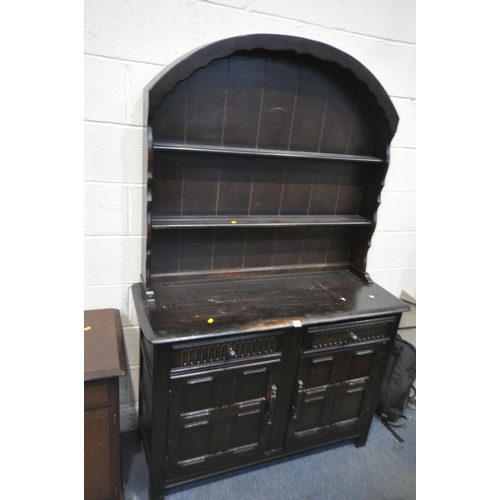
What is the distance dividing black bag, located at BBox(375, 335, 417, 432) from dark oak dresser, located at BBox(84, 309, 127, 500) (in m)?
1.56

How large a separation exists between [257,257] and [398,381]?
3.93 feet

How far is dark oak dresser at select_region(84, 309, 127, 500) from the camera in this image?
52.4 inches

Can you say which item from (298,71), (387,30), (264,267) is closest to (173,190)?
(264,267)

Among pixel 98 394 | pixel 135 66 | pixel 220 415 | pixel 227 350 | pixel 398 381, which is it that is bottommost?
pixel 398 381

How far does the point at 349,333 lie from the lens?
1.68 metres

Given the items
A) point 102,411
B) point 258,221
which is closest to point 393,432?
point 258,221

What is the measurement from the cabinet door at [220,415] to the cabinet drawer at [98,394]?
24cm

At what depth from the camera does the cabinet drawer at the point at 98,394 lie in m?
1.32

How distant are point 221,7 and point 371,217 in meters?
1.21

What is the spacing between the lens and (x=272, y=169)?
5.72 feet

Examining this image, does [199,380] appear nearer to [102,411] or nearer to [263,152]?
[102,411]

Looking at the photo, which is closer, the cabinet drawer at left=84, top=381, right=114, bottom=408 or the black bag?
the cabinet drawer at left=84, top=381, right=114, bottom=408

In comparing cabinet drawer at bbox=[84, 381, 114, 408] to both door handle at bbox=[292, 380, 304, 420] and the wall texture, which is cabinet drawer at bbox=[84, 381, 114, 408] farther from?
door handle at bbox=[292, 380, 304, 420]

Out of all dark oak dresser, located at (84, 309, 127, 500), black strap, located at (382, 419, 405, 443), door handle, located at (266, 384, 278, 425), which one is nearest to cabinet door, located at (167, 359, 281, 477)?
door handle, located at (266, 384, 278, 425)
